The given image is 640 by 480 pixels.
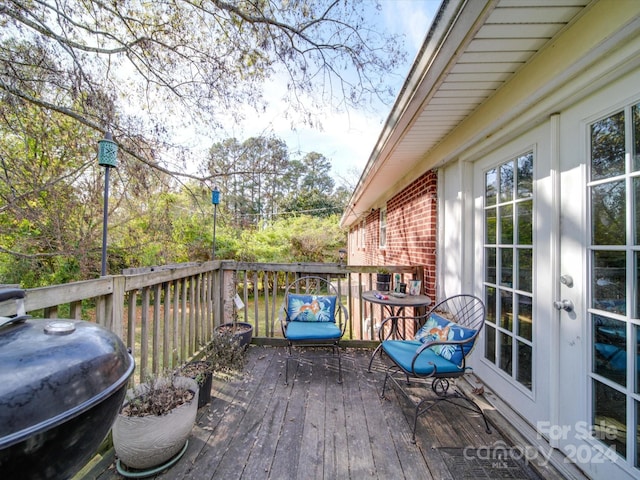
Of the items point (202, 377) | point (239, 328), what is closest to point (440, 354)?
point (202, 377)

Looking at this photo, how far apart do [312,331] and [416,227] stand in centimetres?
196

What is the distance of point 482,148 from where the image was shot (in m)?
2.38

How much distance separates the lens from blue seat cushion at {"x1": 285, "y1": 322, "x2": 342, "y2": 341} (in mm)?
2621

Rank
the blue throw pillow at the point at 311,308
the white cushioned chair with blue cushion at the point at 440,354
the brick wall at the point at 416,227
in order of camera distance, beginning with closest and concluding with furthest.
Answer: the white cushioned chair with blue cushion at the point at 440,354
the blue throw pillow at the point at 311,308
the brick wall at the point at 416,227

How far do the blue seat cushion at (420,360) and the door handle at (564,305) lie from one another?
0.75 m

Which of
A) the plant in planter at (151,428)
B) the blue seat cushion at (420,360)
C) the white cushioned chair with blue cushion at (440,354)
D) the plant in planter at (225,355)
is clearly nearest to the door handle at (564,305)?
the white cushioned chair with blue cushion at (440,354)

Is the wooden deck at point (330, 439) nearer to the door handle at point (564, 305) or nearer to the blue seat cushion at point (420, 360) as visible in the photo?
the blue seat cushion at point (420, 360)

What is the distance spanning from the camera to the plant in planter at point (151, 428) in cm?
151

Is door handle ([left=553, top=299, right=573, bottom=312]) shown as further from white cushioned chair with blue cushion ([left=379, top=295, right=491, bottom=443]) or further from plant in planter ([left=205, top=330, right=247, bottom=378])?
plant in planter ([left=205, top=330, right=247, bottom=378])

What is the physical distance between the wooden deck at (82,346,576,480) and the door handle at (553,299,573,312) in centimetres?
90

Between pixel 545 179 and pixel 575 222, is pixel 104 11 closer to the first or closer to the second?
pixel 545 179

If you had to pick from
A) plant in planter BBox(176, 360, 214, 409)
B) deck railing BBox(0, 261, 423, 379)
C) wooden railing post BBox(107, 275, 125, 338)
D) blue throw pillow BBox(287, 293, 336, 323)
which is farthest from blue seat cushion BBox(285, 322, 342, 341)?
wooden railing post BBox(107, 275, 125, 338)

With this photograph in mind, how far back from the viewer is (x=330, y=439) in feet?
6.02

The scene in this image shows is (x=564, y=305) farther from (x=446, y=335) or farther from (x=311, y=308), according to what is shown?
(x=311, y=308)
